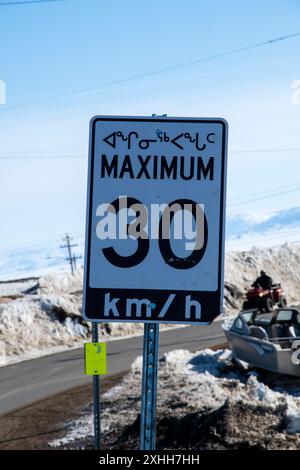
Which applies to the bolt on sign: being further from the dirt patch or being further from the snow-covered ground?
the snow-covered ground

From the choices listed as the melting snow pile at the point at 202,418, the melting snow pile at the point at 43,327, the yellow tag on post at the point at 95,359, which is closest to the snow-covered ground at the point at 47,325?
the melting snow pile at the point at 43,327

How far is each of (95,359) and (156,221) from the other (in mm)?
7513

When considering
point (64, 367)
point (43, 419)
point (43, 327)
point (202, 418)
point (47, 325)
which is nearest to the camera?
point (202, 418)

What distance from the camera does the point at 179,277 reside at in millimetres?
3508

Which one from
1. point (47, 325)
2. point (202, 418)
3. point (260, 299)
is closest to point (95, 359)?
point (202, 418)

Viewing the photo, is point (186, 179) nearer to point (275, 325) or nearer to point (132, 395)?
point (132, 395)

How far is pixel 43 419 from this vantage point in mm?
16172

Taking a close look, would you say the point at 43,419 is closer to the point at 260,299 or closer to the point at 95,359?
the point at 95,359

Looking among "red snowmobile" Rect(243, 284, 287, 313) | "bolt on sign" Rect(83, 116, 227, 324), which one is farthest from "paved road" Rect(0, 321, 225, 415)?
"bolt on sign" Rect(83, 116, 227, 324)

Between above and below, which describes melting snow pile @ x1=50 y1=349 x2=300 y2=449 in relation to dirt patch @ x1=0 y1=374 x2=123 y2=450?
above

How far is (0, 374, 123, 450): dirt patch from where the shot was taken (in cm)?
1401

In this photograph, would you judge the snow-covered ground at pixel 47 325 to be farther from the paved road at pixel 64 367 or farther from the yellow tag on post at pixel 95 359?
the yellow tag on post at pixel 95 359

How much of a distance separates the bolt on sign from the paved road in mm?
14974
